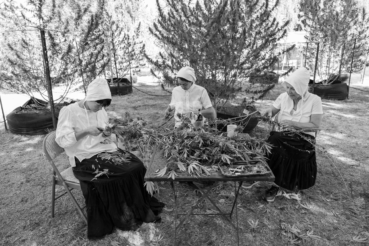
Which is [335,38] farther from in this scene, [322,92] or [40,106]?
[40,106]

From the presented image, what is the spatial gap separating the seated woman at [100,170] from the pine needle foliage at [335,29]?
8.25 metres

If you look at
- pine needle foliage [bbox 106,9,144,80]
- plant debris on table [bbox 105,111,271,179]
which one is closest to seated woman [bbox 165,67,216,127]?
plant debris on table [bbox 105,111,271,179]

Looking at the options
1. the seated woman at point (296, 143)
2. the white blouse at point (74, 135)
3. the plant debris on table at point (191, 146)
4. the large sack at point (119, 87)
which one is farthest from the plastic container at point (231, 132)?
the large sack at point (119, 87)

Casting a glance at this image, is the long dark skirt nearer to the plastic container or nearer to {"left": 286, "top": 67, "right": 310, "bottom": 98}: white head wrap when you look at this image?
the plastic container

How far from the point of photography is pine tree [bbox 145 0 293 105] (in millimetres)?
4418

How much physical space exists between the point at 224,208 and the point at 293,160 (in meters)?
0.91

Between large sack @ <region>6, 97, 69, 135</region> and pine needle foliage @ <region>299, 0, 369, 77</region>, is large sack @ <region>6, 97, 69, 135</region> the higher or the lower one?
the lower one

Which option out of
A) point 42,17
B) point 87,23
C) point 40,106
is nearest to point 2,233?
point 40,106

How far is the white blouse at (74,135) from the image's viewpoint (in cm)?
236

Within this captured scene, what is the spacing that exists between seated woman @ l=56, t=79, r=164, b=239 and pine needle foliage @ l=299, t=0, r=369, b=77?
8.25 meters

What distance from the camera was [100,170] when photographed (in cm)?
240

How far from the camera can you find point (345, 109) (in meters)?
7.16

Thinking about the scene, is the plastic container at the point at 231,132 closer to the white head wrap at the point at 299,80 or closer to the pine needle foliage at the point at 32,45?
the white head wrap at the point at 299,80

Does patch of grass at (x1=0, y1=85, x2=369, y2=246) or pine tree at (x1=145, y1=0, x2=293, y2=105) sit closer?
patch of grass at (x1=0, y1=85, x2=369, y2=246)
